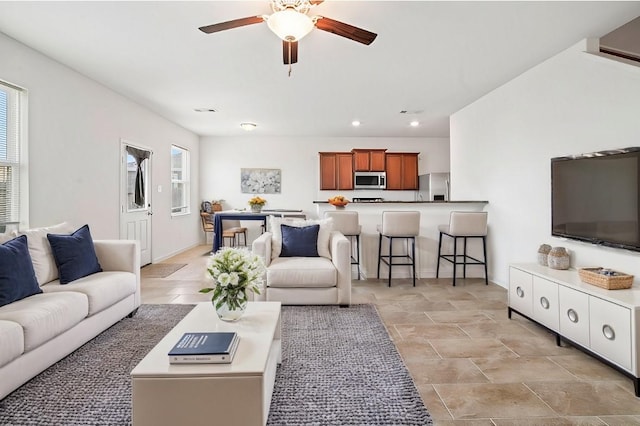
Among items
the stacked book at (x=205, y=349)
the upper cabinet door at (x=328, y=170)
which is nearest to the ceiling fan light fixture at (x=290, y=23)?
the stacked book at (x=205, y=349)

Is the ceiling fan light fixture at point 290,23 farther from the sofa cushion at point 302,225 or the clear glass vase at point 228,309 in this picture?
the sofa cushion at point 302,225

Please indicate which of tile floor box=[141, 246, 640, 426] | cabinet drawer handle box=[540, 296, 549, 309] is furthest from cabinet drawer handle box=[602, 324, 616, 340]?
cabinet drawer handle box=[540, 296, 549, 309]

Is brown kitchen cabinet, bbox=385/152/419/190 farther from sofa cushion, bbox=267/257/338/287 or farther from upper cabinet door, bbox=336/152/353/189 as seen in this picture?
sofa cushion, bbox=267/257/338/287

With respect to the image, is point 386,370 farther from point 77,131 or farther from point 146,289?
point 77,131

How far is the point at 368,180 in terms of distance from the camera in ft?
26.1

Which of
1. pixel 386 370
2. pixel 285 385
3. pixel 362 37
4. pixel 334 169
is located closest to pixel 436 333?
pixel 386 370

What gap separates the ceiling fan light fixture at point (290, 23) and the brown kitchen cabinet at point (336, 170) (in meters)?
5.67

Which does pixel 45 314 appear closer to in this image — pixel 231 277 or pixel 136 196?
pixel 231 277

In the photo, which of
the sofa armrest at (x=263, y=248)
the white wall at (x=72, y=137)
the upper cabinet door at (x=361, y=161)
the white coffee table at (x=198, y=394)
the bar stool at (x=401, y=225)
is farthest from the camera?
the upper cabinet door at (x=361, y=161)

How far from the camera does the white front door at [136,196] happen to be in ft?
16.2

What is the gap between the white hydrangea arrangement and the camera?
191cm

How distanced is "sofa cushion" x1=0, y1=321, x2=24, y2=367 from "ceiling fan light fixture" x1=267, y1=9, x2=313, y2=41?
2277 mm

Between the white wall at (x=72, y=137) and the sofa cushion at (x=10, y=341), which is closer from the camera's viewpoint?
the sofa cushion at (x=10, y=341)

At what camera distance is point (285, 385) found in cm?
205
